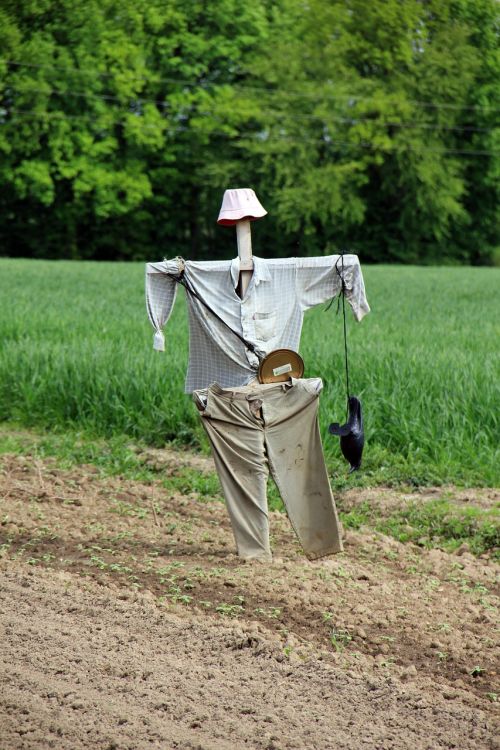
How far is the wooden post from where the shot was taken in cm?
490

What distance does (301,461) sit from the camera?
5012 millimetres

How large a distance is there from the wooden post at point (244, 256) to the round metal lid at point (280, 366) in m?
0.33

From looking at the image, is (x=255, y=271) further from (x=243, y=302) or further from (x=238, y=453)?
(x=238, y=453)

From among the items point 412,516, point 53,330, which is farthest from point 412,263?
point 412,516

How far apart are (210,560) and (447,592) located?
1.20 metres

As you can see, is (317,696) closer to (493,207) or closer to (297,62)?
(297,62)

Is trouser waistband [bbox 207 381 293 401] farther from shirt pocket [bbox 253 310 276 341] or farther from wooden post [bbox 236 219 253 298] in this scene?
wooden post [bbox 236 219 253 298]

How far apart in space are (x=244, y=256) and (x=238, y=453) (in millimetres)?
932

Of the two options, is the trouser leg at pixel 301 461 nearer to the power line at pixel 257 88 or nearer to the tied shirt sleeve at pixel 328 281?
the tied shirt sleeve at pixel 328 281

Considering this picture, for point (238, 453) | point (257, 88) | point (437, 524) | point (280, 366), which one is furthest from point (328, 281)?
point (257, 88)

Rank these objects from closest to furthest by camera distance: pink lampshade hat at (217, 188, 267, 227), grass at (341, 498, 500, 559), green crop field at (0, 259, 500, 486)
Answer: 1. pink lampshade hat at (217, 188, 267, 227)
2. grass at (341, 498, 500, 559)
3. green crop field at (0, 259, 500, 486)

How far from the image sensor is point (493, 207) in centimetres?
4806

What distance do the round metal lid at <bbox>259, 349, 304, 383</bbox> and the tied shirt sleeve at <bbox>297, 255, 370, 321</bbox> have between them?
0.92 feet

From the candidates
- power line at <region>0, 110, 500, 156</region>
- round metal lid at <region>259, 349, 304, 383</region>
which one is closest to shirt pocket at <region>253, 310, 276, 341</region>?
round metal lid at <region>259, 349, 304, 383</region>
